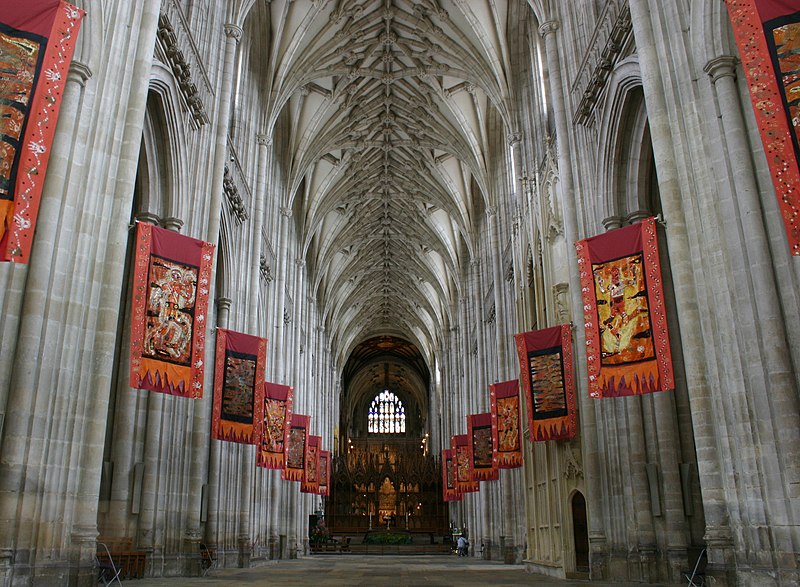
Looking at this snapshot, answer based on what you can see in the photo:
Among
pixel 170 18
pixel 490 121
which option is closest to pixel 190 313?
pixel 170 18

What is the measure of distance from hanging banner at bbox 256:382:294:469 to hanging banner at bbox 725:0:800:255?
15559 millimetres

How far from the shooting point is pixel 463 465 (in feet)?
102

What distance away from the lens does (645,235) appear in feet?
40.2

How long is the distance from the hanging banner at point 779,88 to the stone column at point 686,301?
275 centimetres

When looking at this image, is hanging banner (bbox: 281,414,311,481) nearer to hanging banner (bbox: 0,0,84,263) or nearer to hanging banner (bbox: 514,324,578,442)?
hanging banner (bbox: 514,324,578,442)

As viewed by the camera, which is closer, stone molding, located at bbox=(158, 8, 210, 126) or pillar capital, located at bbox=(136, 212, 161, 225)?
stone molding, located at bbox=(158, 8, 210, 126)

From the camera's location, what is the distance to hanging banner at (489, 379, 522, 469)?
2181 centimetres

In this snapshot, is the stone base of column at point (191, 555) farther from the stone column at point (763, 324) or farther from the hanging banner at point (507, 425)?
the stone column at point (763, 324)

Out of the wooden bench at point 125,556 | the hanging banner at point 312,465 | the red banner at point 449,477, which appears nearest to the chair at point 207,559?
the wooden bench at point 125,556

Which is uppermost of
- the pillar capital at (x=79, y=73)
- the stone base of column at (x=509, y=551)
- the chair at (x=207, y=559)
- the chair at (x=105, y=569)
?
the pillar capital at (x=79, y=73)

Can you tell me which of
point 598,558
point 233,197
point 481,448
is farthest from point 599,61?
point 481,448

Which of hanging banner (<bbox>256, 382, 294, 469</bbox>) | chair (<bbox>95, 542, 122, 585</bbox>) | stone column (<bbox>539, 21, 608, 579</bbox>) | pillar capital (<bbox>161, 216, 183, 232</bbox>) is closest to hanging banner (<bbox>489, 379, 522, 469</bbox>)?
stone column (<bbox>539, 21, 608, 579</bbox>)

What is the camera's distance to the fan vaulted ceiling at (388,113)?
87.3 feet

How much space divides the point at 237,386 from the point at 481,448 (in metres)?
12.1
